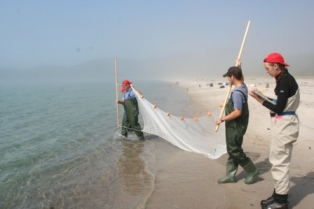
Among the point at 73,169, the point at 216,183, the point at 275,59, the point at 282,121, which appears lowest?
the point at 73,169

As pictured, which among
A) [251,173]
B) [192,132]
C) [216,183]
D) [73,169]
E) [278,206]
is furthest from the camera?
[192,132]

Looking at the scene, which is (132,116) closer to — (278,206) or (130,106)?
(130,106)

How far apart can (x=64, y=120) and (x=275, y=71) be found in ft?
44.5

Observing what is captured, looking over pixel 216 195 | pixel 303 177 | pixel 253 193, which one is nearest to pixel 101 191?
pixel 216 195

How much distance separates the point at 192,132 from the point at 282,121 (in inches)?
151

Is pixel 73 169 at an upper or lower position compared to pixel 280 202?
lower

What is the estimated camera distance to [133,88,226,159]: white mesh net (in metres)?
6.85

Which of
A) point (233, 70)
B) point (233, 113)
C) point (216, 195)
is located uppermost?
point (233, 70)

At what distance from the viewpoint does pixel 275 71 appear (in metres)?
3.95

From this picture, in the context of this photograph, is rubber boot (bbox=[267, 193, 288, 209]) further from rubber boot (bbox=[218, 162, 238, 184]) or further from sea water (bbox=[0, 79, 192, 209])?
sea water (bbox=[0, 79, 192, 209])

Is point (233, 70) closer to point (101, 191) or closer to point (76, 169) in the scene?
point (101, 191)

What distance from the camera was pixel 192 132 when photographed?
24.9 feet

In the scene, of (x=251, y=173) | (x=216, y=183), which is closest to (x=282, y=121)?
(x=251, y=173)

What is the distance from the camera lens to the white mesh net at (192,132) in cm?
685
